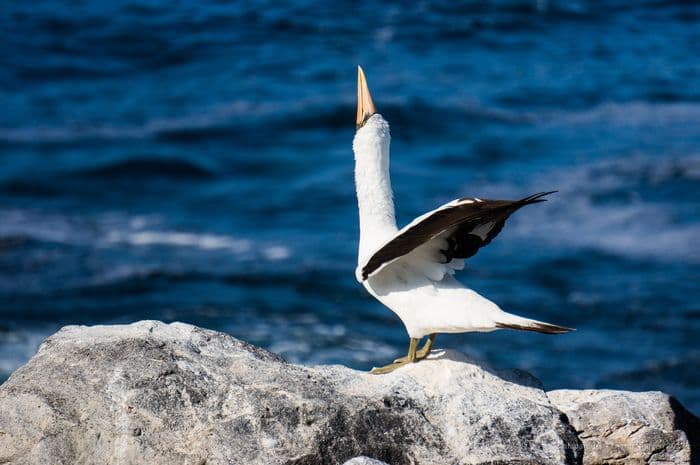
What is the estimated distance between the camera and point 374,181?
812cm

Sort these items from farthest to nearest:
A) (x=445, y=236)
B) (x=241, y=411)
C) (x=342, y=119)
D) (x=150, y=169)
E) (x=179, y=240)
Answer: (x=342, y=119)
(x=150, y=169)
(x=179, y=240)
(x=445, y=236)
(x=241, y=411)

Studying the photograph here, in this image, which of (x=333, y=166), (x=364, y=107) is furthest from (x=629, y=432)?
(x=333, y=166)

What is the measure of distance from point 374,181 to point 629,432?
248 cm

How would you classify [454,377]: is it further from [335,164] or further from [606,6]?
[606,6]

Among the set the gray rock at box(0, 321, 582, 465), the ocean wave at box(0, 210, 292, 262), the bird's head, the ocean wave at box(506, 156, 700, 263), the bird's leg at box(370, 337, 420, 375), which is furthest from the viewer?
the ocean wave at box(0, 210, 292, 262)

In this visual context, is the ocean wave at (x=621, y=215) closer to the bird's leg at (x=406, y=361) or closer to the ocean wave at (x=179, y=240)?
the ocean wave at (x=179, y=240)

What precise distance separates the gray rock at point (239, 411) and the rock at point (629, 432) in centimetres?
37

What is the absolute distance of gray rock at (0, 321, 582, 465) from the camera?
6742 mm

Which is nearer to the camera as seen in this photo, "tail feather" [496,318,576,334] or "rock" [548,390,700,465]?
"tail feather" [496,318,576,334]

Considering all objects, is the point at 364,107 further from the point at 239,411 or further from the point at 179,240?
the point at 179,240

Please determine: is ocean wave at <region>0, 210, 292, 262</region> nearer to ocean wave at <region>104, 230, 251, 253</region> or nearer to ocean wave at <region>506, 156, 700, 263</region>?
ocean wave at <region>104, 230, 251, 253</region>

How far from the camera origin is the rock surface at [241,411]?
6.75 metres

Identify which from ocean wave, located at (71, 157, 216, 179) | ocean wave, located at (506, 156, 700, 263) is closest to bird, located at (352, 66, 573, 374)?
ocean wave, located at (506, 156, 700, 263)

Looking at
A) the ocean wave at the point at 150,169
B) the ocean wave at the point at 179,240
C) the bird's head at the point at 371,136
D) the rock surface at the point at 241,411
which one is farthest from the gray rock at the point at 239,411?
the ocean wave at the point at 150,169
